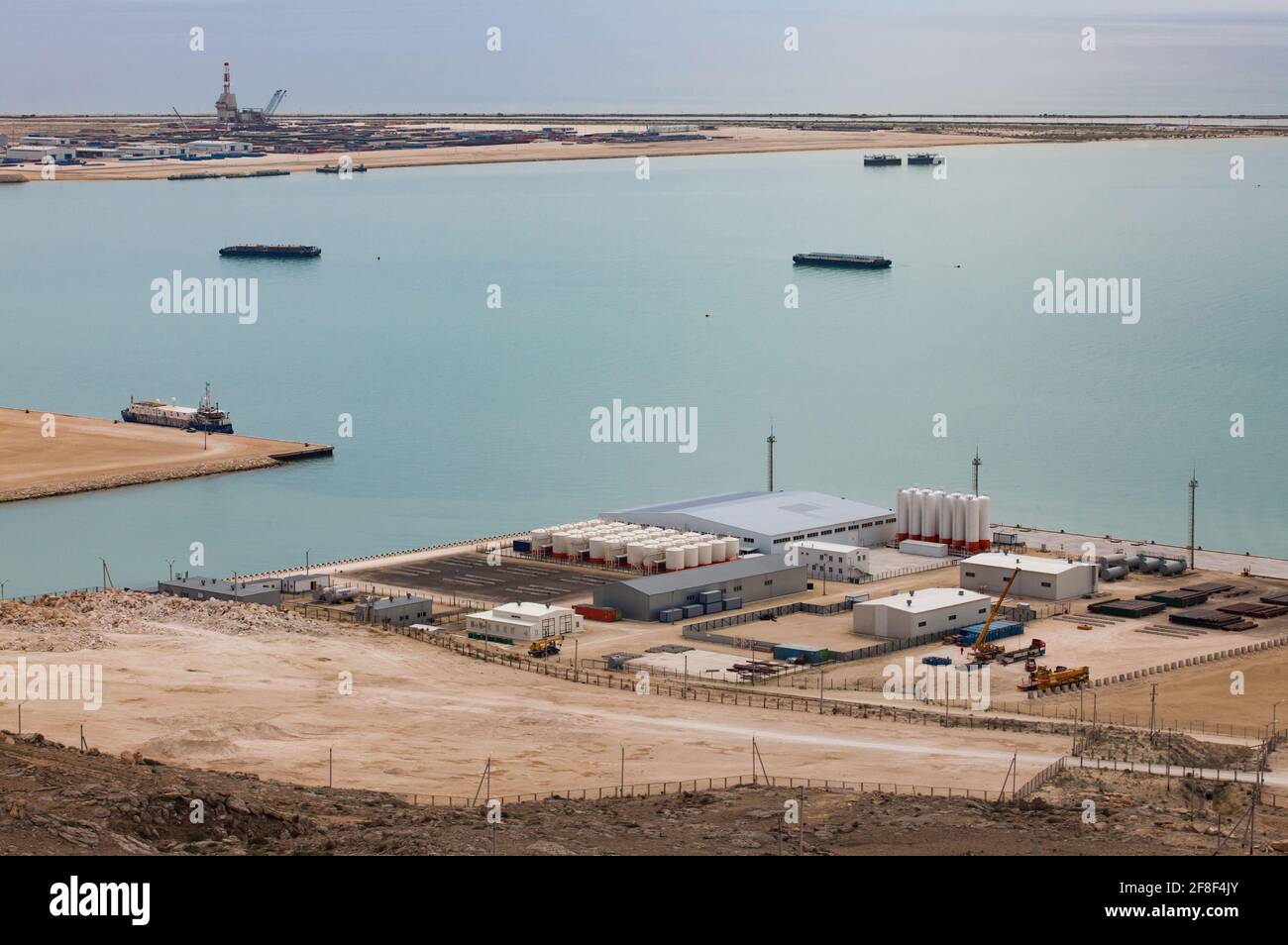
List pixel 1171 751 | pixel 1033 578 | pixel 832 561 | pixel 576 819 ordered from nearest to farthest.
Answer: pixel 576 819
pixel 1171 751
pixel 1033 578
pixel 832 561

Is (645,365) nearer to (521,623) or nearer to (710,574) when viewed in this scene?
(710,574)

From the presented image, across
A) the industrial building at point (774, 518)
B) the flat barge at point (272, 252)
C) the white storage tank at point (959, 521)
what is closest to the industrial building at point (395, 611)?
the industrial building at point (774, 518)

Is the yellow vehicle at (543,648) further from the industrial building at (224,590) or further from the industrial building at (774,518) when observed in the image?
the industrial building at (774,518)

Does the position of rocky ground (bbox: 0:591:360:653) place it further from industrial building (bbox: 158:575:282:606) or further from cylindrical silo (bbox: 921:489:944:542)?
cylindrical silo (bbox: 921:489:944:542)

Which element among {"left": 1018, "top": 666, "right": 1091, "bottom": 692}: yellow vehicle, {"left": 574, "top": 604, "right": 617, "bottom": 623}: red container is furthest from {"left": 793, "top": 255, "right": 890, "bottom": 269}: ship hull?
{"left": 1018, "top": 666, "right": 1091, "bottom": 692}: yellow vehicle

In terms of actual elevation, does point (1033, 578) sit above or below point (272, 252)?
below

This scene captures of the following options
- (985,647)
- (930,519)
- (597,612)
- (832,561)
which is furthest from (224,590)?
(930,519)

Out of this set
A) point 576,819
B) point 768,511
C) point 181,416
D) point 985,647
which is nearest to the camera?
point 576,819

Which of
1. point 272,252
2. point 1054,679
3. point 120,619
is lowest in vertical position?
point 1054,679

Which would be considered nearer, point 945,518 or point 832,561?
point 832,561
